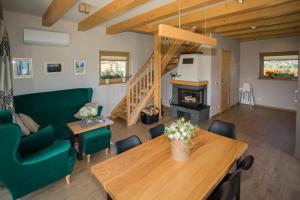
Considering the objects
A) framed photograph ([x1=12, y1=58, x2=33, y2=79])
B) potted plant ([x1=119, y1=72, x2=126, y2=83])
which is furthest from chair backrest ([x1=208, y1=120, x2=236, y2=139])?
framed photograph ([x1=12, y1=58, x2=33, y2=79])

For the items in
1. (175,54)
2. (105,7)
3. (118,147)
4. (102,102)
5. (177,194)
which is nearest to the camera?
(177,194)

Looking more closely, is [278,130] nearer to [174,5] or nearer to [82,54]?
[174,5]

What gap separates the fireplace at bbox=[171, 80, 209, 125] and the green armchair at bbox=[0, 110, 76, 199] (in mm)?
3616

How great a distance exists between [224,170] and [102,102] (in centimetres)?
447

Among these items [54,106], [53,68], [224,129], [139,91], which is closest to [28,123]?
[54,106]

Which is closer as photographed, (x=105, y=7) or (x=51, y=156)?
(x=51, y=156)

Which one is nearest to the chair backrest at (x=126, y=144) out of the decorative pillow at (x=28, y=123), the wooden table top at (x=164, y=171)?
the wooden table top at (x=164, y=171)

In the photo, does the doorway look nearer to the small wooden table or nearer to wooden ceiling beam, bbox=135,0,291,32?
wooden ceiling beam, bbox=135,0,291,32

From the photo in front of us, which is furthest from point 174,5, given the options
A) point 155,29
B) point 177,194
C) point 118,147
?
point 177,194

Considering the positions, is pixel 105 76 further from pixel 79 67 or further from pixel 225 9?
pixel 225 9

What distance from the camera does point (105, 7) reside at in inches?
→ 128

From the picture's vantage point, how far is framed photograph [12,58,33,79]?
12.9ft

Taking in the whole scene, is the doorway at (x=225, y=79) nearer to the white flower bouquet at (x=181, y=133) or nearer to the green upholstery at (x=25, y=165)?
the white flower bouquet at (x=181, y=133)

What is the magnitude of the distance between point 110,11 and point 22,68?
2.41m
